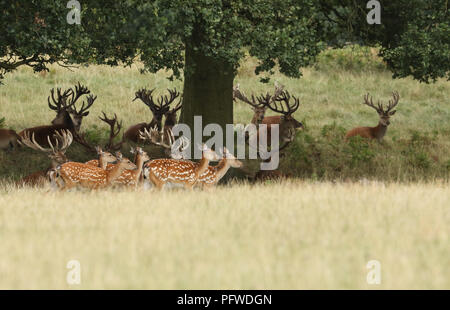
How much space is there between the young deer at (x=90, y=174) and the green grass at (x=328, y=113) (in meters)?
3.18

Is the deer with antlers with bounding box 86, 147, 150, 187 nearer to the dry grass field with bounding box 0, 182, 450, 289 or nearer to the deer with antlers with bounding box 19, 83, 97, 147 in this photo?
the dry grass field with bounding box 0, 182, 450, 289

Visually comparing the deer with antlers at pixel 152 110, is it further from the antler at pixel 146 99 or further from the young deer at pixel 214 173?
the young deer at pixel 214 173

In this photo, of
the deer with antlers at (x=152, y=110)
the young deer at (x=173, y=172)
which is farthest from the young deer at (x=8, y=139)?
the young deer at (x=173, y=172)

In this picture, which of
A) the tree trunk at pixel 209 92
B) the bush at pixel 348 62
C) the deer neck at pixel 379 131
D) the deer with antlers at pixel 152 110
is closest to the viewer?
the tree trunk at pixel 209 92

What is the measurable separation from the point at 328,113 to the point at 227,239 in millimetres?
16820

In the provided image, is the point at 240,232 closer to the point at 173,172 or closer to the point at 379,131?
the point at 173,172

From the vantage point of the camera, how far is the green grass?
655 inches

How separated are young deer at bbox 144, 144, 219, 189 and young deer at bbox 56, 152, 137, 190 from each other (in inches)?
13.5

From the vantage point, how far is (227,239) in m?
7.64

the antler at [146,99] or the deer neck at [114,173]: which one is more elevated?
the antler at [146,99]

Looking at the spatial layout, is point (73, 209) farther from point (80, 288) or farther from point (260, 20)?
point (260, 20)

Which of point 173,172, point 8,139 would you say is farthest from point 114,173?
point 8,139

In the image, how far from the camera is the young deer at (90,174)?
11.7 m

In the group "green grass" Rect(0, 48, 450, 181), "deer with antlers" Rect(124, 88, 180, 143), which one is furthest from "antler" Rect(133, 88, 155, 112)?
"green grass" Rect(0, 48, 450, 181)
